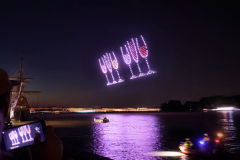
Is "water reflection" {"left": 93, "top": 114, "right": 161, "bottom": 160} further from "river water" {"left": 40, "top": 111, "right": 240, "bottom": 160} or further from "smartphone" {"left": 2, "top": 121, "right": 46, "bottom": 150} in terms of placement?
"smartphone" {"left": 2, "top": 121, "right": 46, "bottom": 150}

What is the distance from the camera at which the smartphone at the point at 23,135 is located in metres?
2.61

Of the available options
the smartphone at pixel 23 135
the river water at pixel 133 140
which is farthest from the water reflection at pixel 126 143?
the smartphone at pixel 23 135

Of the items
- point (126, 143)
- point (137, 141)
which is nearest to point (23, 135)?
point (126, 143)

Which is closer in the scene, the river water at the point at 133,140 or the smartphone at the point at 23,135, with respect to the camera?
the smartphone at the point at 23,135

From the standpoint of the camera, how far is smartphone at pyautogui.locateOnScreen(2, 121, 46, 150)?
2611 millimetres

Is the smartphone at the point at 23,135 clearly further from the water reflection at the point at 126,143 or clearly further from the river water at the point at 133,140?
the water reflection at the point at 126,143

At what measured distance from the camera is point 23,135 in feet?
8.74

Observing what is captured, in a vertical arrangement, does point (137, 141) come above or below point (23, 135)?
below

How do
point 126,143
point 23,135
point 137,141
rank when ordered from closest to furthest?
1. point 23,135
2. point 126,143
3. point 137,141

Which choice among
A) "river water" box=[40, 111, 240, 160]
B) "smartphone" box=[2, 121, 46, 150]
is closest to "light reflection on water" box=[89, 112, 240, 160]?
"river water" box=[40, 111, 240, 160]

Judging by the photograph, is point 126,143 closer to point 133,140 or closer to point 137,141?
point 137,141

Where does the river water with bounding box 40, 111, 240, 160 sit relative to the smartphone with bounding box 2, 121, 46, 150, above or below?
below

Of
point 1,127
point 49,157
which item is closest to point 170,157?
point 49,157

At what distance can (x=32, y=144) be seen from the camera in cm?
262
